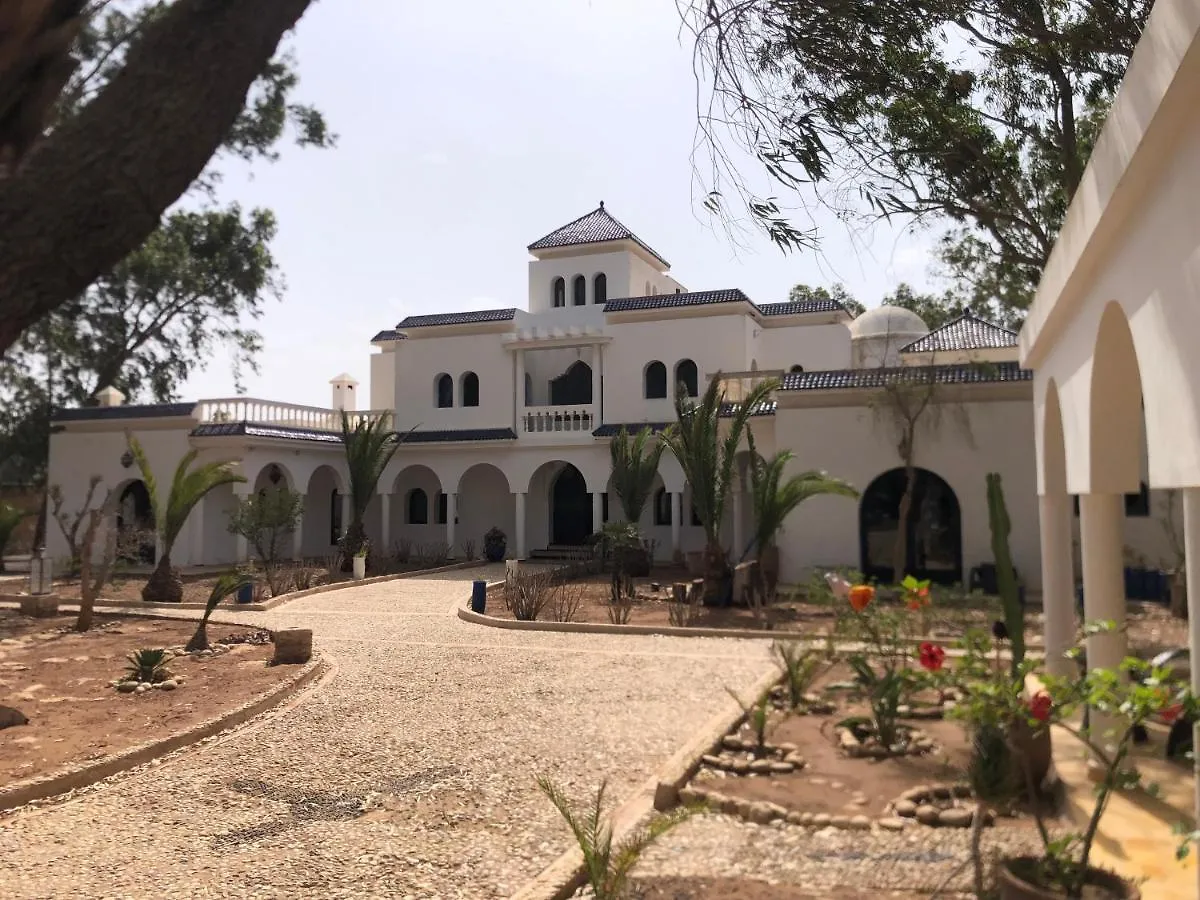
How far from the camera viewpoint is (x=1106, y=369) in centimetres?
520

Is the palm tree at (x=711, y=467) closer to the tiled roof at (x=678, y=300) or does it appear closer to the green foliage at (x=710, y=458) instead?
the green foliage at (x=710, y=458)

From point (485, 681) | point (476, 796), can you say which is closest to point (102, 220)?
point (476, 796)

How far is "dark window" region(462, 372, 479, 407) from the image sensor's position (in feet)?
89.7

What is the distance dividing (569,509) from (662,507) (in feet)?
10.5

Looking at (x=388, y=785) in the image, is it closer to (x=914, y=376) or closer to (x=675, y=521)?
(x=914, y=376)

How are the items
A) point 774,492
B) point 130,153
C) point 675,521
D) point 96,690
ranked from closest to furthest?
point 130,153
point 96,690
point 774,492
point 675,521

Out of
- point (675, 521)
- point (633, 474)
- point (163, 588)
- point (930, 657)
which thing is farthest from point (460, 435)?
point (930, 657)

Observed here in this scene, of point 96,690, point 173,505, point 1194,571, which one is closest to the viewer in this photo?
point 1194,571

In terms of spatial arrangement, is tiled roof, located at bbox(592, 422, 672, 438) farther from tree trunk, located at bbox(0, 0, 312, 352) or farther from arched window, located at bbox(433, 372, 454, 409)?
tree trunk, located at bbox(0, 0, 312, 352)

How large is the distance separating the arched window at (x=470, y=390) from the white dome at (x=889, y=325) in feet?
36.5

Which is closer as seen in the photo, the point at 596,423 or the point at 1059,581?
the point at 1059,581

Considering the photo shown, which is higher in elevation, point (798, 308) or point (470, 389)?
point (798, 308)

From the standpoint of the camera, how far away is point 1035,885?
3484 millimetres

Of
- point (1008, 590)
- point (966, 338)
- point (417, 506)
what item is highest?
point (966, 338)
